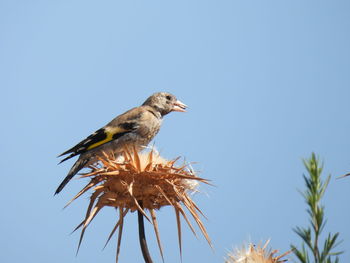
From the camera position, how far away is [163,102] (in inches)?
433

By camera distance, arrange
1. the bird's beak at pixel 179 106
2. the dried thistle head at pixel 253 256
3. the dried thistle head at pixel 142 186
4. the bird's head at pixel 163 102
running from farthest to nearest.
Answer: the bird's beak at pixel 179 106 → the bird's head at pixel 163 102 → the dried thistle head at pixel 142 186 → the dried thistle head at pixel 253 256

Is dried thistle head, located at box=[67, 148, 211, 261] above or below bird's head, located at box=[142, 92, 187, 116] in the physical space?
below

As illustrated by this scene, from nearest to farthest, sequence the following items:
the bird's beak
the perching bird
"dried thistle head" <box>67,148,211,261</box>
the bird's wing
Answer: "dried thistle head" <box>67,148,211,261</box> < the bird's wing < the perching bird < the bird's beak

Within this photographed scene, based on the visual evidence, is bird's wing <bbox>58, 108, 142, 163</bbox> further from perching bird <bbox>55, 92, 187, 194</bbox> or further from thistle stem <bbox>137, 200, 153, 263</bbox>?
thistle stem <bbox>137, 200, 153, 263</bbox>

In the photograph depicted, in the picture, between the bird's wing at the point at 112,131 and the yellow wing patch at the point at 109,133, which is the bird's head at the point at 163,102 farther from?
the yellow wing patch at the point at 109,133

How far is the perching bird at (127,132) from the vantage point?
346 inches

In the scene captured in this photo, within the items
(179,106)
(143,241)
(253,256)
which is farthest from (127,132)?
(253,256)

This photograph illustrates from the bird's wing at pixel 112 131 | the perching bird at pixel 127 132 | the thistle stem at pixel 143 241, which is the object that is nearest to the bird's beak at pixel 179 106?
the perching bird at pixel 127 132

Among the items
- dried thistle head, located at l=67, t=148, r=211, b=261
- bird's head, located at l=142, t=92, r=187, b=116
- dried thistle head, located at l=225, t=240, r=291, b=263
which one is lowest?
dried thistle head, located at l=225, t=240, r=291, b=263

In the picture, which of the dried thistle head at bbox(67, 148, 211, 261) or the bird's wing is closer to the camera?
the dried thistle head at bbox(67, 148, 211, 261)

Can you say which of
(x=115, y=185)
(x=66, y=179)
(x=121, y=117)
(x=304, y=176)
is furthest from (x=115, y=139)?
(x=304, y=176)

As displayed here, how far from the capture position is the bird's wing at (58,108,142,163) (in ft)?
28.3

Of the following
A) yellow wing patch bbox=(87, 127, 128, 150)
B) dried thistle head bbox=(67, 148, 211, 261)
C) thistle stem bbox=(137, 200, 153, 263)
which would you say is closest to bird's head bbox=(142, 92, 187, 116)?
yellow wing patch bbox=(87, 127, 128, 150)

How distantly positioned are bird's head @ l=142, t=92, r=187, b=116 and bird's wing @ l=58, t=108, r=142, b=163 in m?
0.88
